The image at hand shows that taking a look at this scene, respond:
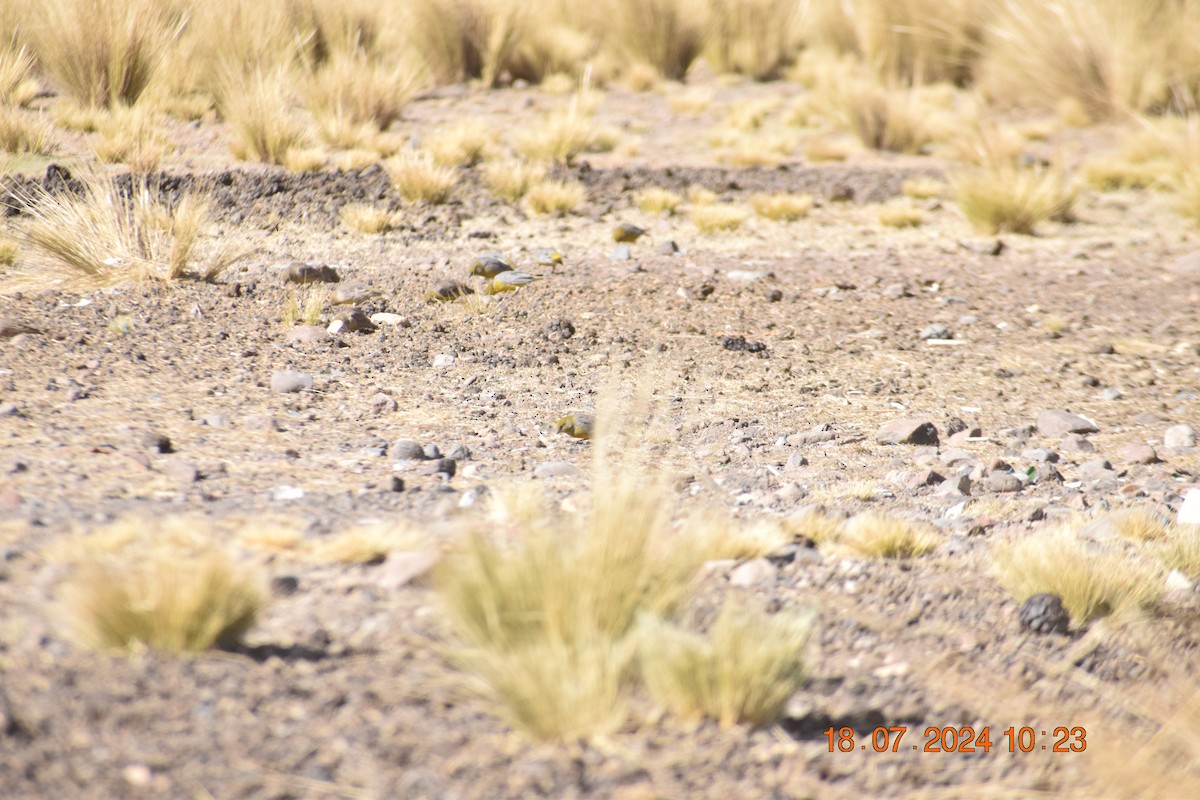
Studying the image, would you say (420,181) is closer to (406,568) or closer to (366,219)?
(366,219)

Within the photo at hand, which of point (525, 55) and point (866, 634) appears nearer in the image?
point (866, 634)

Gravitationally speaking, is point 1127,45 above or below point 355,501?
above

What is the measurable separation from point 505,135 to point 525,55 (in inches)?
149

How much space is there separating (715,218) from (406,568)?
5.34 m

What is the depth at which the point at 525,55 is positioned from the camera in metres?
13.8

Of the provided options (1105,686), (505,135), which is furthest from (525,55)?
(1105,686)

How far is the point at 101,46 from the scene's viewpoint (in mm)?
8969

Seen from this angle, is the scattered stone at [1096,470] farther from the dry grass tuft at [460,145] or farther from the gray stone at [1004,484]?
the dry grass tuft at [460,145]

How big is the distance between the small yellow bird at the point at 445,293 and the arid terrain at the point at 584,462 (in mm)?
144

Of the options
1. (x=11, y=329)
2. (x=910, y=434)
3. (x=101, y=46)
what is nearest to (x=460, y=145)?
(x=101, y=46)

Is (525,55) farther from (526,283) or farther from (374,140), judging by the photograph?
(526,283)

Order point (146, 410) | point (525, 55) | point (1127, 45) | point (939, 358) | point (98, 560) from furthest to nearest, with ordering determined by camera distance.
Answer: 1. point (525, 55)
2. point (1127, 45)
3. point (939, 358)
4. point (146, 410)
5. point (98, 560)

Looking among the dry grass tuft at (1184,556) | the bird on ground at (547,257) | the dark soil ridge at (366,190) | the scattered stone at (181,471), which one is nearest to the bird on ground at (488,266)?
the bird on ground at (547,257)
